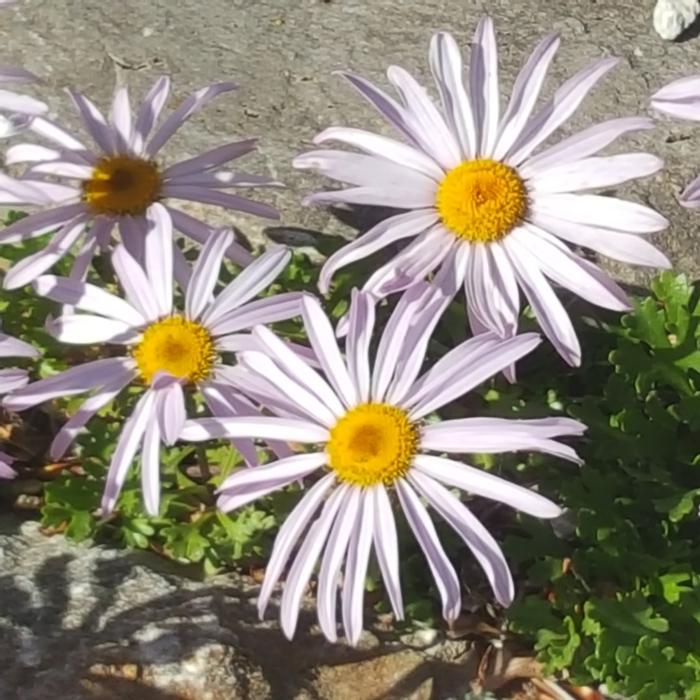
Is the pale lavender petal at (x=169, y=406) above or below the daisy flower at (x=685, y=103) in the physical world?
below

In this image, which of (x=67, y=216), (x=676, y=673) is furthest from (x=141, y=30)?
(x=676, y=673)

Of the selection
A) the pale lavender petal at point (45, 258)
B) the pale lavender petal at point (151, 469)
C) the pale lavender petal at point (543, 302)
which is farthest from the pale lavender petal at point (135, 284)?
the pale lavender petal at point (543, 302)

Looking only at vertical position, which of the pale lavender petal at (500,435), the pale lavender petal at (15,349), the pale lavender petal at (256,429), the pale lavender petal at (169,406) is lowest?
the pale lavender petal at (500,435)

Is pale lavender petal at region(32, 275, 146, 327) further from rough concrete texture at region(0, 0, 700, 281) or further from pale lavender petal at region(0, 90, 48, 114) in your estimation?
rough concrete texture at region(0, 0, 700, 281)

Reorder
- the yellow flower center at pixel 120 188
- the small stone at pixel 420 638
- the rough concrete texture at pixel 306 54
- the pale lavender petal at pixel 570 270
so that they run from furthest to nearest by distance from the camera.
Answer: the rough concrete texture at pixel 306 54 → the small stone at pixel 420 638 → the yellow flower center at pixel 120 188 → the pale lavender petal at pixel 570 270

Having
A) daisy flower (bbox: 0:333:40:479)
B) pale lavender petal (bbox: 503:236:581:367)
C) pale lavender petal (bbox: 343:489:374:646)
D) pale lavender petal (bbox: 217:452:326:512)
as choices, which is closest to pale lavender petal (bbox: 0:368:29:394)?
daisy flower (bbox: 0:333:40:479)

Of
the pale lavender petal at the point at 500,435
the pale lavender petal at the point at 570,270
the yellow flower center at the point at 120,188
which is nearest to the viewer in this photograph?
the pale lavender petal at the point at 500,435

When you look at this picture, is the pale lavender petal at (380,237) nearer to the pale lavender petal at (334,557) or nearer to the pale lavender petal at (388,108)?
the pale lavender petal at (388,108)

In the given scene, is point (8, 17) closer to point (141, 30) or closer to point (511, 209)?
point (141, 30)
